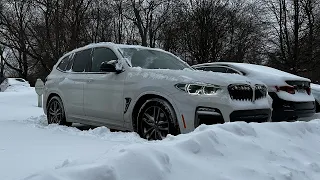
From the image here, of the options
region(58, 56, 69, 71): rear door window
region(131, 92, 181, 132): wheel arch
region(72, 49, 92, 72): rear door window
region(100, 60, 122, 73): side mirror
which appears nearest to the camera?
region(131, 92, 181, 132): wheel arch

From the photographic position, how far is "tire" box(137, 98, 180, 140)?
5.27m

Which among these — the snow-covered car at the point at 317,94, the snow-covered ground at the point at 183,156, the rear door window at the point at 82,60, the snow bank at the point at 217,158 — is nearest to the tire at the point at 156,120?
the snow-covered ground at the point at 183,156

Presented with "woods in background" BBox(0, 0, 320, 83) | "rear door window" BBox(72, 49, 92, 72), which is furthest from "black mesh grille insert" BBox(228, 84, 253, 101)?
"woods in background" BBox(0, 0, 320, 83)

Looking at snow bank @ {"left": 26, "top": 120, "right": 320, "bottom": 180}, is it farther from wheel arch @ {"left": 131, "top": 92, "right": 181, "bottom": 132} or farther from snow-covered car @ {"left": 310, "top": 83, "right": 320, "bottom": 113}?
snow-covered car @ {"left": 310, "top": 83, "right": 320, "bottom": 113}

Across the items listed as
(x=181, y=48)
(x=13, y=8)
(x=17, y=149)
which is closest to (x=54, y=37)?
(x=181, y=48)

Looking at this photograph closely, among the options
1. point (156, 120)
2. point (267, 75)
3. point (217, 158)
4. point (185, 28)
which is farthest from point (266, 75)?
point (185, 28)

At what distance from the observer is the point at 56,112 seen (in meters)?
7.55

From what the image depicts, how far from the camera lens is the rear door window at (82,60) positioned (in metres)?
7.04

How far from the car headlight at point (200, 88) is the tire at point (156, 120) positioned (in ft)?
1.15

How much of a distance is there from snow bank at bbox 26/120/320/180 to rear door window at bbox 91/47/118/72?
2.85 meters

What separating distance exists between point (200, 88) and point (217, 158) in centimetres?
168

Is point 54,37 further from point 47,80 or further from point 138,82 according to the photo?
point 138,82

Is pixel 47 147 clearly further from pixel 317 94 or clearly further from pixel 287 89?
pixel 317 94

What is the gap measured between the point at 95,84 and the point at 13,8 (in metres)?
38.5
